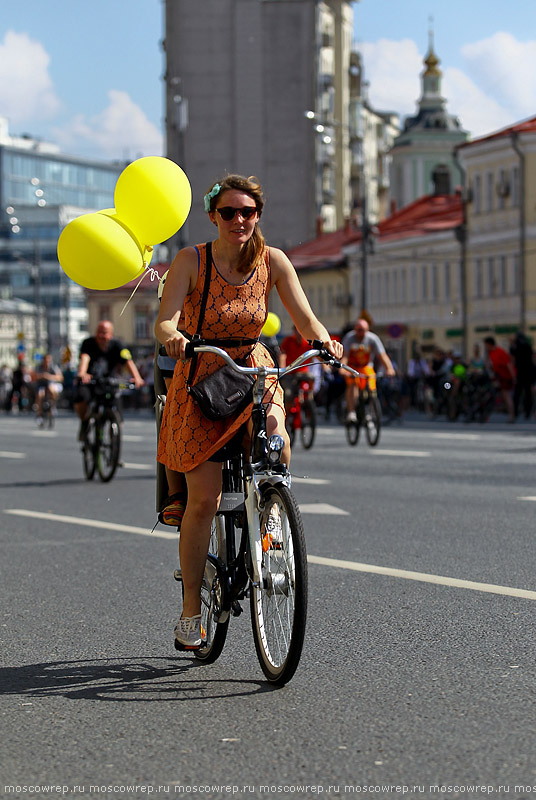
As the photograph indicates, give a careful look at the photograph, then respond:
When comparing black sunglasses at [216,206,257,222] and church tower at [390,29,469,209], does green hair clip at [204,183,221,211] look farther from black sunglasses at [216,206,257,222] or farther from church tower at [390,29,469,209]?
church tower at [390,29,469,209]

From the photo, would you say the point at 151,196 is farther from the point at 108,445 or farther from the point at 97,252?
the point at 108,445

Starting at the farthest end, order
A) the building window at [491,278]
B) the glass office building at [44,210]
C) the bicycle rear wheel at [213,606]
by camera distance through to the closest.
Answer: the glass office building at [44,210] < the building window at [491,278] < the bicycle rear wheel at [213,606]

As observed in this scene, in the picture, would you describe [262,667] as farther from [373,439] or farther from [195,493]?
[373,439]

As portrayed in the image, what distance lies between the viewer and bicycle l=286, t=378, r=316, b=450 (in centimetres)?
2177

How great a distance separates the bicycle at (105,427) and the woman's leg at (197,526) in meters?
10.1

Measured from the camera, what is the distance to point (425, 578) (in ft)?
28.5

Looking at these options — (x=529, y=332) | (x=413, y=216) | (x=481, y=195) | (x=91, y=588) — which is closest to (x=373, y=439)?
(x=91, y=588)

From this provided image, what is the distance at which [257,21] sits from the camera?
91688mm

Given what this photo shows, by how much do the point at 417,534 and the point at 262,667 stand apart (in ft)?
17.2

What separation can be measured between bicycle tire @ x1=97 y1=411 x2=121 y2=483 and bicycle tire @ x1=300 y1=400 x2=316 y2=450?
5624 mm

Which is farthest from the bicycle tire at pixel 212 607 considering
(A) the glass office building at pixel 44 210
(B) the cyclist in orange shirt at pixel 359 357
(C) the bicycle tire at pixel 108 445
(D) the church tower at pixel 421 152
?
(A) the glass office building at pixel 44 210

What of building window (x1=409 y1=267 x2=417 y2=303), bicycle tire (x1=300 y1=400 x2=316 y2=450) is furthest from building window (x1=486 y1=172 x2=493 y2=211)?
bicycle tire (x1=300 y1=400 x2=316 y2=450)

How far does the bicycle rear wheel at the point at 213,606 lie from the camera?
20.1 feet

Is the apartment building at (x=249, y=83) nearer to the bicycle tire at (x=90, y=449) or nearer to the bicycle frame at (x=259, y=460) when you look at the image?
the bicycle tire at (x=90, y=449)
